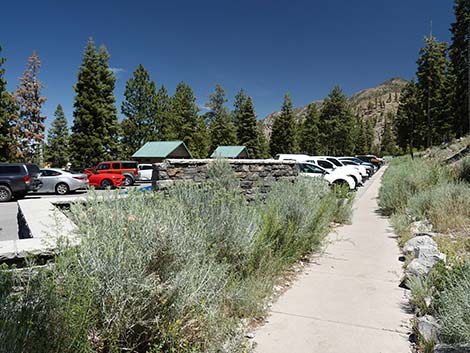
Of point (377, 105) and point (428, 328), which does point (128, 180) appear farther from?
point (377, 105)

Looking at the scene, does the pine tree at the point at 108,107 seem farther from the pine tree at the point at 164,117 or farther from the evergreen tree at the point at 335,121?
the evergreen tree at the point at 335,121

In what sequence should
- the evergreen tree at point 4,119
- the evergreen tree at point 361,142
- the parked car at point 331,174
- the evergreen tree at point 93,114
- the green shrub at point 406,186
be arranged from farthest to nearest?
the evergreen tree at point 361,142 → the evergreen tree at point 93,114 → the evergreen tree at point 4,119 → the parked car at point 331,174 → the green shrub at point 406,186

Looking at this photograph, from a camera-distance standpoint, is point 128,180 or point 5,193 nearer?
point 5,193

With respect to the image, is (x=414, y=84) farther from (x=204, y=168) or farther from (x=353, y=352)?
(x=353, y=352)

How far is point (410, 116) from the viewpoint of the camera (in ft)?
152

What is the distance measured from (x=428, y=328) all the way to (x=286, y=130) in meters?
46.5

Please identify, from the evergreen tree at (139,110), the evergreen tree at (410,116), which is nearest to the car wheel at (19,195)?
the evergreen tree at (139,110)

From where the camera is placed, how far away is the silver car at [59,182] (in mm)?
17141

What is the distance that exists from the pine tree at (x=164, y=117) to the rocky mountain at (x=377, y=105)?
3890cm

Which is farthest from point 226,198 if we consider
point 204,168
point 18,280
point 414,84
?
point 414,84

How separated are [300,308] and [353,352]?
2.97 ft

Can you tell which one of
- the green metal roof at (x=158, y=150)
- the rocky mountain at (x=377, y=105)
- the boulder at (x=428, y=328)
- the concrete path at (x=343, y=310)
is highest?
the rocky mountain at (x=377, y=105)

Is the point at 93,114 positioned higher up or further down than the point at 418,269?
higher up

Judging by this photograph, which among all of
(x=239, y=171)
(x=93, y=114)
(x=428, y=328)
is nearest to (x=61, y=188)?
(x=239, y=171)
